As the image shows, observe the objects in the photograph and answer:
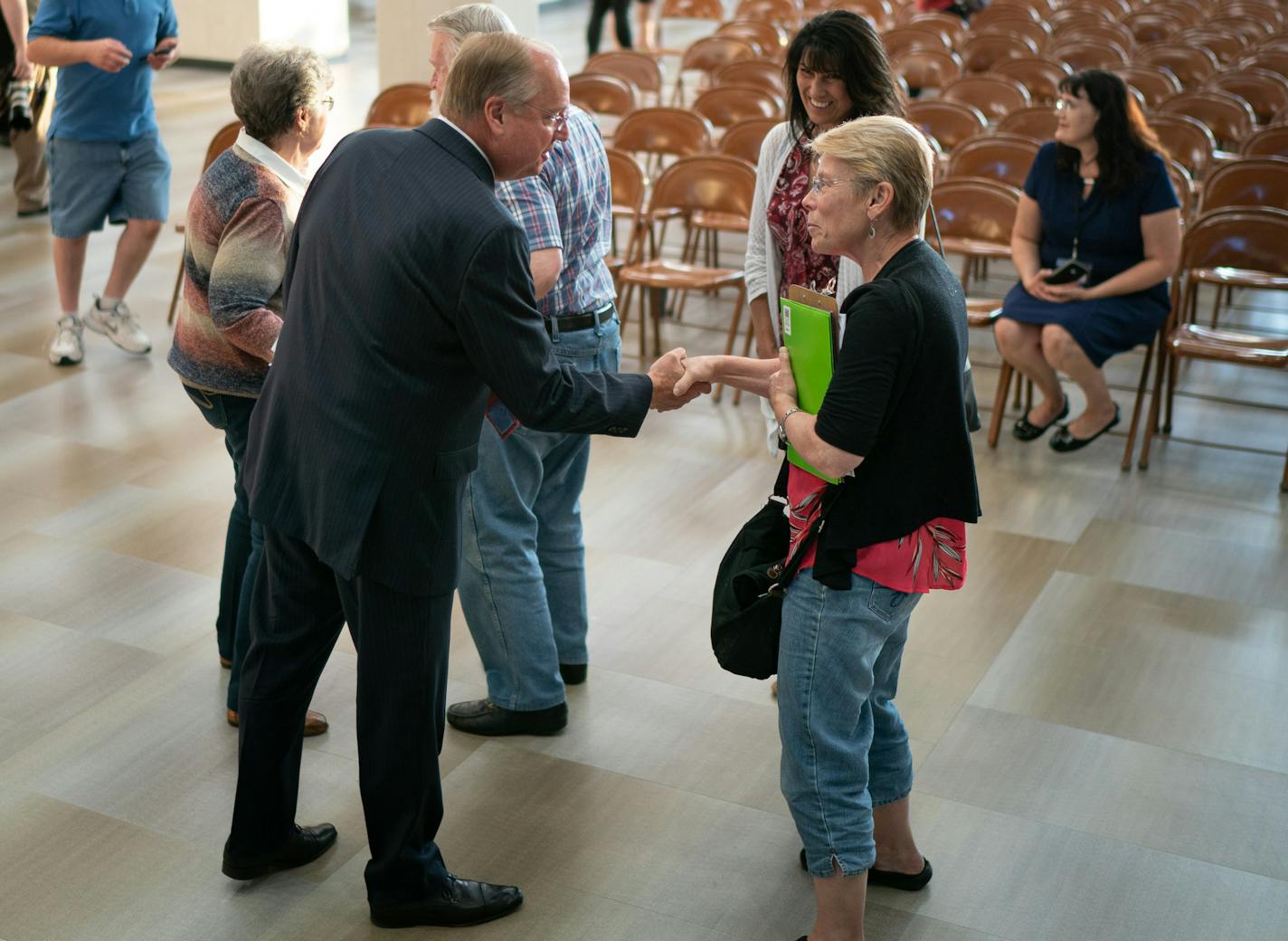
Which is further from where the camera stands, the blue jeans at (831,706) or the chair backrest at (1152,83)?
the chair backrest at (1152,83)

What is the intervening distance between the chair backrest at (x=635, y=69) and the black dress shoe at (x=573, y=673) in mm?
6722

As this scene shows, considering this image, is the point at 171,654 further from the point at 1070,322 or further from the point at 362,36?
the point at 362,36

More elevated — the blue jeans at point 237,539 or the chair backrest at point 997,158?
the chair backrest at point 997,158

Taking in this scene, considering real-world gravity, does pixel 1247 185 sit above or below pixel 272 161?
below

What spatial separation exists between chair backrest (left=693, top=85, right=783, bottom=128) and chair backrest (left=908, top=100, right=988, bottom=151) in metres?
0.92

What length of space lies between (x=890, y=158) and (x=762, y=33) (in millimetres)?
9217

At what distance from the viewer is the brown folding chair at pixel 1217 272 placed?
5.49 metres

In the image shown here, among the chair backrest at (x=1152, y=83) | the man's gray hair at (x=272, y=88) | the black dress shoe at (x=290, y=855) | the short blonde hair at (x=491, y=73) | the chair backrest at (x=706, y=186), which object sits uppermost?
the short blonde hair at (x=491, y=73)

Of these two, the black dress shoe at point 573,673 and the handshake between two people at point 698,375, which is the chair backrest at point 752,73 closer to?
the black dress shoe at point 573,673

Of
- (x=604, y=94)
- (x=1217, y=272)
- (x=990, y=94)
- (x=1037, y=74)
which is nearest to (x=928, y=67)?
(x=1037, y=74)

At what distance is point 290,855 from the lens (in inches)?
117

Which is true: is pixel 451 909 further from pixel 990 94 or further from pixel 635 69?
pixel 635 69

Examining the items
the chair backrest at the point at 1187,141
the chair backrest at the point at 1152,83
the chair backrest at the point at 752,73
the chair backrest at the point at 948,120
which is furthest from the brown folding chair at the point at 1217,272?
the chair backrest at the point at 752,73

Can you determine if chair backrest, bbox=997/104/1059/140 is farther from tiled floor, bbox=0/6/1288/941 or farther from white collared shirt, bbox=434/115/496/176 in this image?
white collared shirt, bbox=434/115/496/176
